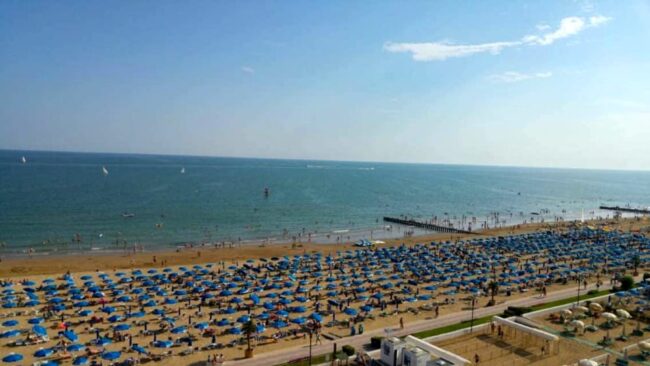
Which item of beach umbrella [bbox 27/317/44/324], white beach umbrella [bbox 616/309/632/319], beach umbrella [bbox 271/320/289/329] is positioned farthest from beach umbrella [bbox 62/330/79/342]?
white beach umbrella [bbox 616/309/632/319]

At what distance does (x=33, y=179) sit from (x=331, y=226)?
4784 inches

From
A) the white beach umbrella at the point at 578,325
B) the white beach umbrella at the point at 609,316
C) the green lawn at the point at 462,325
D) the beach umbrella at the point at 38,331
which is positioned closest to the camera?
the green lawn at the point at 462,325

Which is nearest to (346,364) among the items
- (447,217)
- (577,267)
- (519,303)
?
(519,303)

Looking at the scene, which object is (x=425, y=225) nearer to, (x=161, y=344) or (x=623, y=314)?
(x=623, y=314)

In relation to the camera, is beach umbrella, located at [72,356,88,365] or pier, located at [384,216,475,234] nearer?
beach umbrella, located at [72,356,88,365]

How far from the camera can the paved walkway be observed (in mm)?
25984

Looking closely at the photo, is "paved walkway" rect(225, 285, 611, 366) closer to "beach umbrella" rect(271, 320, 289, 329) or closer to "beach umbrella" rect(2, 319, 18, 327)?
"beach umbrella" rect(271, 320, 289, 329)

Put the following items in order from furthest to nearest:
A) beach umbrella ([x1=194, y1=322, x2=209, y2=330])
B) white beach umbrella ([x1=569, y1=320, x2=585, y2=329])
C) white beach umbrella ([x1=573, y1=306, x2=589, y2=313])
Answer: white beach umbrella ([x1=573, y1=306, x2=589, y2=313])
beach umbrella ([x1=194, y1=322, x2=209, y2=330])
white beach umbrella ([x1=569, y1=320, x2=585, y2=329])

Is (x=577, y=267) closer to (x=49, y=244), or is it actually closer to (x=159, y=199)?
(x=49, y=244)

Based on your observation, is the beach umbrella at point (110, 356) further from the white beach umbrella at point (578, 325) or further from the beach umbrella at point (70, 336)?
the white beach umbrella at point (578, 325)

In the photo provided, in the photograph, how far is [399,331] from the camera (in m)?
30.9

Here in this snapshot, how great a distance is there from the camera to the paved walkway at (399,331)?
85.3 feet

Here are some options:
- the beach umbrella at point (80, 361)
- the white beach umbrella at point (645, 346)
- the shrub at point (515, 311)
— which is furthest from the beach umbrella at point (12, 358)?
the white beach umbrella at point (645, 346)

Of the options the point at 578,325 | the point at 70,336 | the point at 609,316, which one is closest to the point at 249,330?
the point at 70,336
